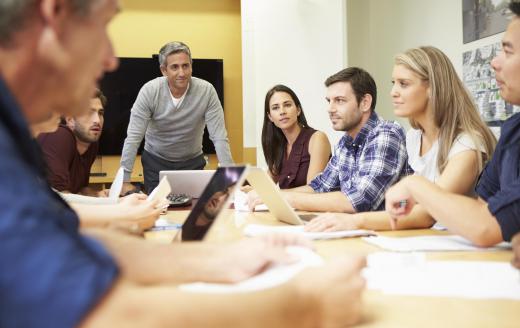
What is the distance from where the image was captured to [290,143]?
354 cm

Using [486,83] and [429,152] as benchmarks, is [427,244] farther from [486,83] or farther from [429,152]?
[486,83]

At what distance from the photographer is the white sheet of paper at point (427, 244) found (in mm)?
1283

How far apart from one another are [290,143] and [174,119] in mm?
896

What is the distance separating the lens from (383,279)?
0.96 metres

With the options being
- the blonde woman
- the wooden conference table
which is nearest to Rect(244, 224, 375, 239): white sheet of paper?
the blonde woman

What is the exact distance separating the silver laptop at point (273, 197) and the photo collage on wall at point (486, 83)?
178 cm

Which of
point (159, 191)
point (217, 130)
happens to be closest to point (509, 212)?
point (159, 191)

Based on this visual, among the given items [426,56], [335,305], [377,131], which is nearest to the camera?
[335,305]

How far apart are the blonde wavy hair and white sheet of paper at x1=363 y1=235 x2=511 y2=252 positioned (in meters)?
0.46

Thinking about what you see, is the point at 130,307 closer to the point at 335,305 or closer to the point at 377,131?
the point at 335,305

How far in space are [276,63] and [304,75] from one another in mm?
253

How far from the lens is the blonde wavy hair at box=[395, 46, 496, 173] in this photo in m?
1.82

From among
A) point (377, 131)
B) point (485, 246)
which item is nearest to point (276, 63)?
point (377, 131)

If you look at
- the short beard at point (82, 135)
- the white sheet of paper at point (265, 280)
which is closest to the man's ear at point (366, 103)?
the short beard at point (82, 135)
